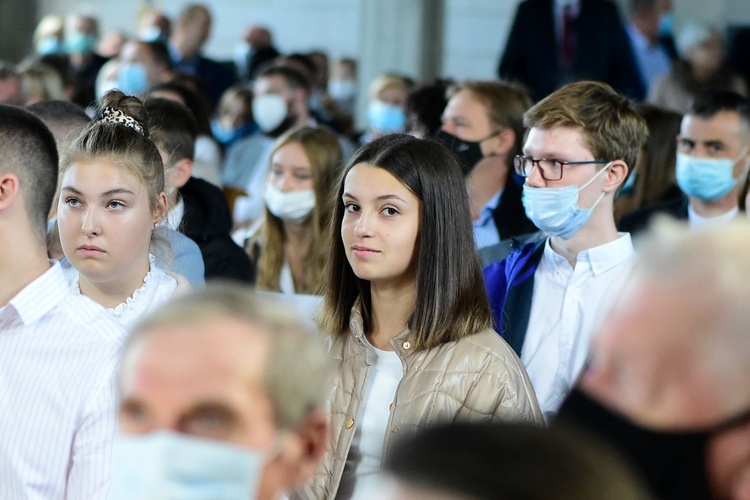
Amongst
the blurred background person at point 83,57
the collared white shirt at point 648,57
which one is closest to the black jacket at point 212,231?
the blurred background person at point 83,57

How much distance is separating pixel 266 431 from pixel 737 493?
600mm

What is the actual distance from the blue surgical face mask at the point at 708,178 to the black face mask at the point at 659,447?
383 centimetres

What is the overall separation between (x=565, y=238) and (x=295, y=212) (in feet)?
6.06

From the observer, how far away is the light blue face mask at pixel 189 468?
1421 millimetres

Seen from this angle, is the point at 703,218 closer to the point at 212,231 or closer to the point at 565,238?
the point at 565,238

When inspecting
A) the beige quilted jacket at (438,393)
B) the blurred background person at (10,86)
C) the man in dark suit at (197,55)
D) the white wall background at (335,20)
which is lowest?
the beige quilted jacket at (438,393)

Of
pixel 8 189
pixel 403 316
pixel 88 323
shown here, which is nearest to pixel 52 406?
pixel 88 323

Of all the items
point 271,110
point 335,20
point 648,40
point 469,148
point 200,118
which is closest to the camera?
point 469,148

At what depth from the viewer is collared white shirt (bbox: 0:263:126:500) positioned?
2.35 metres

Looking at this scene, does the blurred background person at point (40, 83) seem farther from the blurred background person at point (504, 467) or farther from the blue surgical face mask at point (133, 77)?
the blurred background person at point (504, 467)

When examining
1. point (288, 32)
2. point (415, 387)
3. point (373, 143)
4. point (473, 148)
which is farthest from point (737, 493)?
point (288, 32)

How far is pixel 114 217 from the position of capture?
3.32m

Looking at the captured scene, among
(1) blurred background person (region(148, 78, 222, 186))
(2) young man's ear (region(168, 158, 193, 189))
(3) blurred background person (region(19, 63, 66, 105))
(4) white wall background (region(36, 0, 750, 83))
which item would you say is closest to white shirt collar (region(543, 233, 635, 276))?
(2) young man's ear (region(168, 158, 193, 189))

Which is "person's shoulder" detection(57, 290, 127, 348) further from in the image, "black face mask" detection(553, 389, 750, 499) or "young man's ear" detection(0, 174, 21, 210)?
"black face mask" detection(553, 389, 750, 499)
